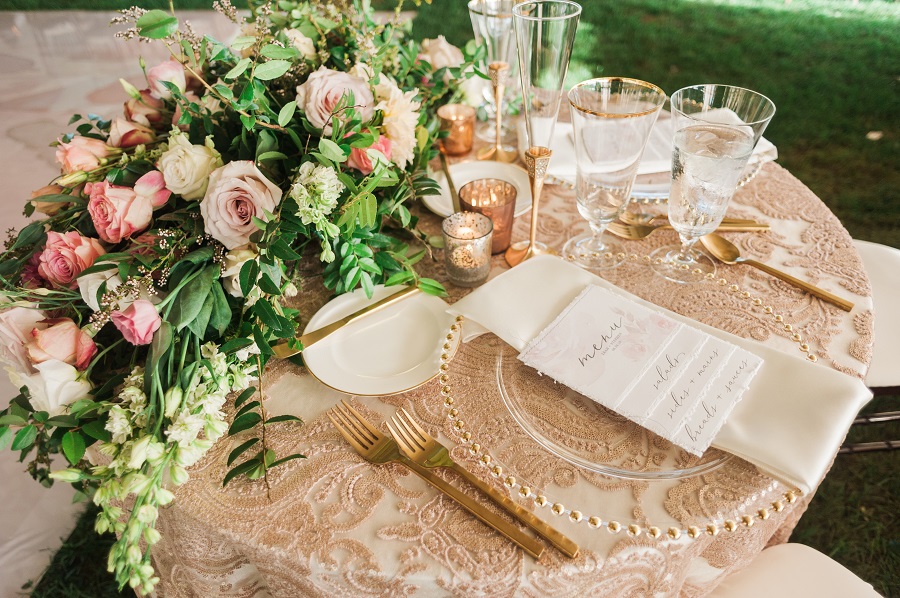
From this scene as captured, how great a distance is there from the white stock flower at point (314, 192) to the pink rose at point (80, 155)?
38cm

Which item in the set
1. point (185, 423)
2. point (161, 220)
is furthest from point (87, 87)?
point (185, 423)

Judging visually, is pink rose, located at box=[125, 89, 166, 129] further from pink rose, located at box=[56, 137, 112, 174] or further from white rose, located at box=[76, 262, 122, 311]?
white rose, located at box=[76, 262, 122, 311]

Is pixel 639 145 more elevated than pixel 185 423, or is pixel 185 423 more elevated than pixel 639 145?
pixel 639 145

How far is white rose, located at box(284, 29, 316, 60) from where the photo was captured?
1.02 m

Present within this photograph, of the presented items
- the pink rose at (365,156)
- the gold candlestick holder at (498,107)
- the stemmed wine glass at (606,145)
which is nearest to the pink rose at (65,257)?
the pink rose at (365,156)

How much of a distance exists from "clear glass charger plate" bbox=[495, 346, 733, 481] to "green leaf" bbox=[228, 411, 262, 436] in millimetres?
332

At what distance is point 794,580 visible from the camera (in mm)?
855

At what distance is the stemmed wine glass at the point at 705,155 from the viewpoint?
2.74 ft

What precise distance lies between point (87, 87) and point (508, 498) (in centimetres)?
434

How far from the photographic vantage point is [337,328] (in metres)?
0.89

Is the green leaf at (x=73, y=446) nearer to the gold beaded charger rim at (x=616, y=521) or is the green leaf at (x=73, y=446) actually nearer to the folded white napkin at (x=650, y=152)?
the gold beaded charger rim at (x=616, y=521)

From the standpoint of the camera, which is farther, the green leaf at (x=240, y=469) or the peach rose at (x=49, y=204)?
the peach rose at (x=49, y=204)

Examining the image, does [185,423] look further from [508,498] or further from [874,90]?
[874,90]

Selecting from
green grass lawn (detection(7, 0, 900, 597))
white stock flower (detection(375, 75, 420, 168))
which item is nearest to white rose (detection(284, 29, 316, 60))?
white stock flower (detection(375, 75, 420, 168))
